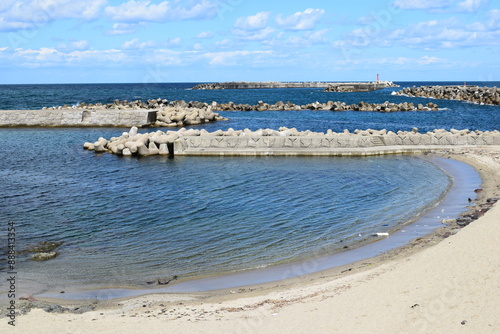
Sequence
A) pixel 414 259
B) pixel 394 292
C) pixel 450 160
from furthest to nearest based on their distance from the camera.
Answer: pixel 450 160 < pixel 414 259 < pixel 394 292

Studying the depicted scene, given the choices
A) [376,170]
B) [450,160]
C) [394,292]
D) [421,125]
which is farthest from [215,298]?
[421,125]

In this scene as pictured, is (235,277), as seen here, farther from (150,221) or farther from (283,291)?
(150,221)

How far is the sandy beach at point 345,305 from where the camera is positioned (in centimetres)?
679

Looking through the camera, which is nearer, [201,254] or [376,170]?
[201,254]

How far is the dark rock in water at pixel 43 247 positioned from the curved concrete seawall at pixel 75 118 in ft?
93.8

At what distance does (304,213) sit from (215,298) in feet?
18.6

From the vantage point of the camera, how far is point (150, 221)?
13.2 m

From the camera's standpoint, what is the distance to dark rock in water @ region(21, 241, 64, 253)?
36.8 ft

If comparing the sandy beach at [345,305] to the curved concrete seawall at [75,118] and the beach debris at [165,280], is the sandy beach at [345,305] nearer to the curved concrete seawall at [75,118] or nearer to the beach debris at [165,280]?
the beach debris at [165,280]

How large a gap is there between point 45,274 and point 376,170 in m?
13.9

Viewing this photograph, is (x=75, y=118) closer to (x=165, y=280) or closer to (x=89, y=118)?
(x=89, y=118)

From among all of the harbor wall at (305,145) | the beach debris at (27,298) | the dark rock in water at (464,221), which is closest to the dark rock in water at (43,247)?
the beach debris at (27,298)

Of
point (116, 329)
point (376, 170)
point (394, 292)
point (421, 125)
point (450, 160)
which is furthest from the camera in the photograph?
point (421, 125)

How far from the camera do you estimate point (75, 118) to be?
40.4 m
